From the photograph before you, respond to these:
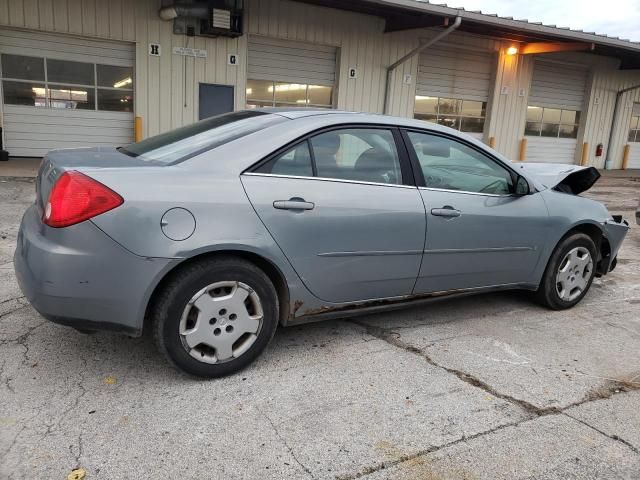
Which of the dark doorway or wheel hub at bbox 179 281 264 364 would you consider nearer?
wheel hub at bbox 179 281 264 364

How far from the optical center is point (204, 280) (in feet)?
9.71

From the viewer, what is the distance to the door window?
11.3 feet

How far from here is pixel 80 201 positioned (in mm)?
2758

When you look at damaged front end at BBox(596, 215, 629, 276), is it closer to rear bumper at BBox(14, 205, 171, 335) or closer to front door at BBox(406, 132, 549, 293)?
front door at BBox(406, 132, 549, 293)

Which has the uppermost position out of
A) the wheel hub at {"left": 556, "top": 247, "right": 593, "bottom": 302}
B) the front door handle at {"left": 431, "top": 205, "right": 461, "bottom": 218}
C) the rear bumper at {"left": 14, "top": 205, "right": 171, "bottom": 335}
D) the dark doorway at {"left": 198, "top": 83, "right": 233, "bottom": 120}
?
the dark doorway at {"left": 198, "top": 83, "right": 233, "bottom": 120}

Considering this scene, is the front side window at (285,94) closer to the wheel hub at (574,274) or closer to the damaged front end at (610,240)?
the damaged front end at (610,240)

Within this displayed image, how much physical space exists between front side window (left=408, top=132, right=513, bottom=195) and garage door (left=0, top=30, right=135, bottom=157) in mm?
10371

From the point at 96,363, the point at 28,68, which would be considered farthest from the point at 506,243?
the point at 28,68

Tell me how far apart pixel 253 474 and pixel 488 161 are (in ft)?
9.26

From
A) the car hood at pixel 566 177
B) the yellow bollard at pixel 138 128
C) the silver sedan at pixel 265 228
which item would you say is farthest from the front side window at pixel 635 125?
the silver sedan at pixel 265 228

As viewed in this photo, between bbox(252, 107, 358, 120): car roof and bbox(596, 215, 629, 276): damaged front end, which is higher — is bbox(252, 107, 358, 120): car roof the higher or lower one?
the higher one

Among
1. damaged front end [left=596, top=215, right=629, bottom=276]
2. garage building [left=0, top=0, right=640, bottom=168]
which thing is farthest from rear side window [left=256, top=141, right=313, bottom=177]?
garage building [left=0, top=0, right=640, bottom=168]

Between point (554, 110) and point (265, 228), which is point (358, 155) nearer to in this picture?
point (265, 228)

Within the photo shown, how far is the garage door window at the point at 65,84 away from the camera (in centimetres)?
1171
